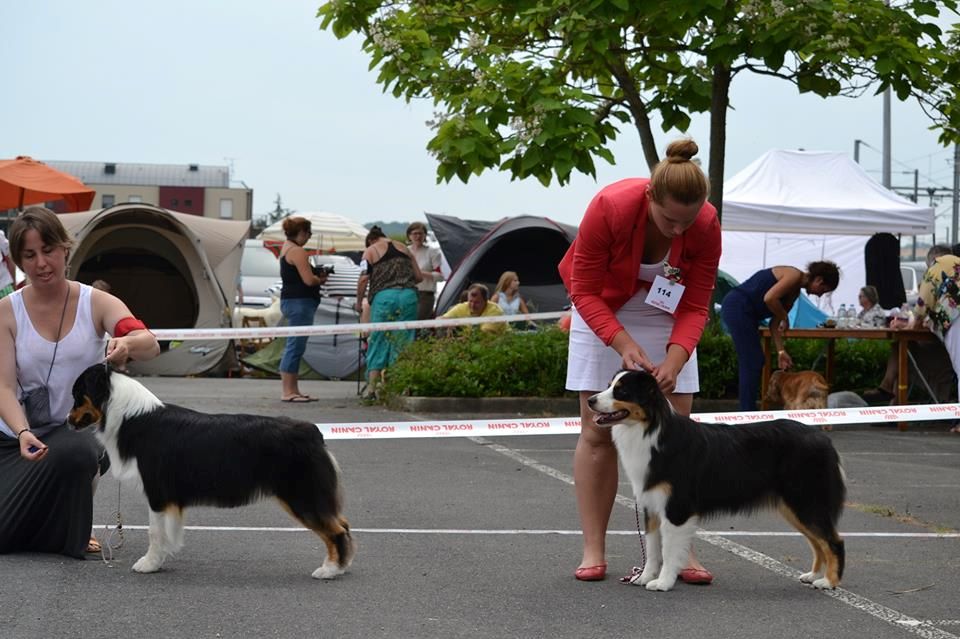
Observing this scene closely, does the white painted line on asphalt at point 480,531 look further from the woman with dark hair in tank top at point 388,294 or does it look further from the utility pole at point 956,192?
the utility pole at point 956,192

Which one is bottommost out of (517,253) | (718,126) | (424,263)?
(424,263)

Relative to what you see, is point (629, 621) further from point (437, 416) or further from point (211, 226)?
point (211, 226)

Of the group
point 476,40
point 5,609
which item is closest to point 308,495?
point 5,609

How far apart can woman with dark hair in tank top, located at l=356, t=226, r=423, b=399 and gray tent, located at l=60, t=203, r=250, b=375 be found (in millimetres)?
4847

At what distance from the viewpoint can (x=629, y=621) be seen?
4.88m

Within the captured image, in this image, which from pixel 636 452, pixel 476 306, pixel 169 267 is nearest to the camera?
pixel 636 452

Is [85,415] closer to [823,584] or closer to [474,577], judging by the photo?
[474,577]

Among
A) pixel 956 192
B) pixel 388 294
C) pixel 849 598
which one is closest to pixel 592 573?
pixel 849 598

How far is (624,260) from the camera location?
553 cm

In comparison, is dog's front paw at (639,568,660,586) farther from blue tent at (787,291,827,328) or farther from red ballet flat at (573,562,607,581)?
blue tent at (787,291,827,328)

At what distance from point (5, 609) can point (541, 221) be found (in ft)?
50.8

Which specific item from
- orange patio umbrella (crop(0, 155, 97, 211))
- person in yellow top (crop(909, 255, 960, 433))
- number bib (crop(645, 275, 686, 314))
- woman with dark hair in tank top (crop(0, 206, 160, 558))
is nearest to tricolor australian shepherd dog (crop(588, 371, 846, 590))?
number bib (crop(645, 275, 686, 314))

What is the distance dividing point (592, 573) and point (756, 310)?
6.68 meters

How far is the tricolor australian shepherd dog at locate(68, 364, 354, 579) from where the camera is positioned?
216 inches
